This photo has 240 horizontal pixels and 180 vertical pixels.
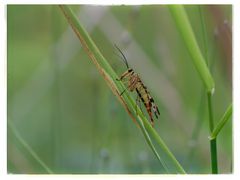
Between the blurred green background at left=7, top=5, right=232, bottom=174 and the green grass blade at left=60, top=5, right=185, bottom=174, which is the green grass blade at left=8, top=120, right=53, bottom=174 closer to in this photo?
the blurred green background at left=7, top=5, right=232, bottom=174

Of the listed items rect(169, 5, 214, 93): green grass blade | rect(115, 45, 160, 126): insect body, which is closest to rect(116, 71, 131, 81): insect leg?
rect(115, 45, 160, 126): insect body

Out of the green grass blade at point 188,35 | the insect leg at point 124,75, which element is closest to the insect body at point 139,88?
the insect leg at point 124,75

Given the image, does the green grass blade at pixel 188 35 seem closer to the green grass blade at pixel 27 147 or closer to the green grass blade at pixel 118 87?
the green grass blade at pixel 118 87

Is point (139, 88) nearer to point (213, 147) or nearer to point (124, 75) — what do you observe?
point (124, 75)
